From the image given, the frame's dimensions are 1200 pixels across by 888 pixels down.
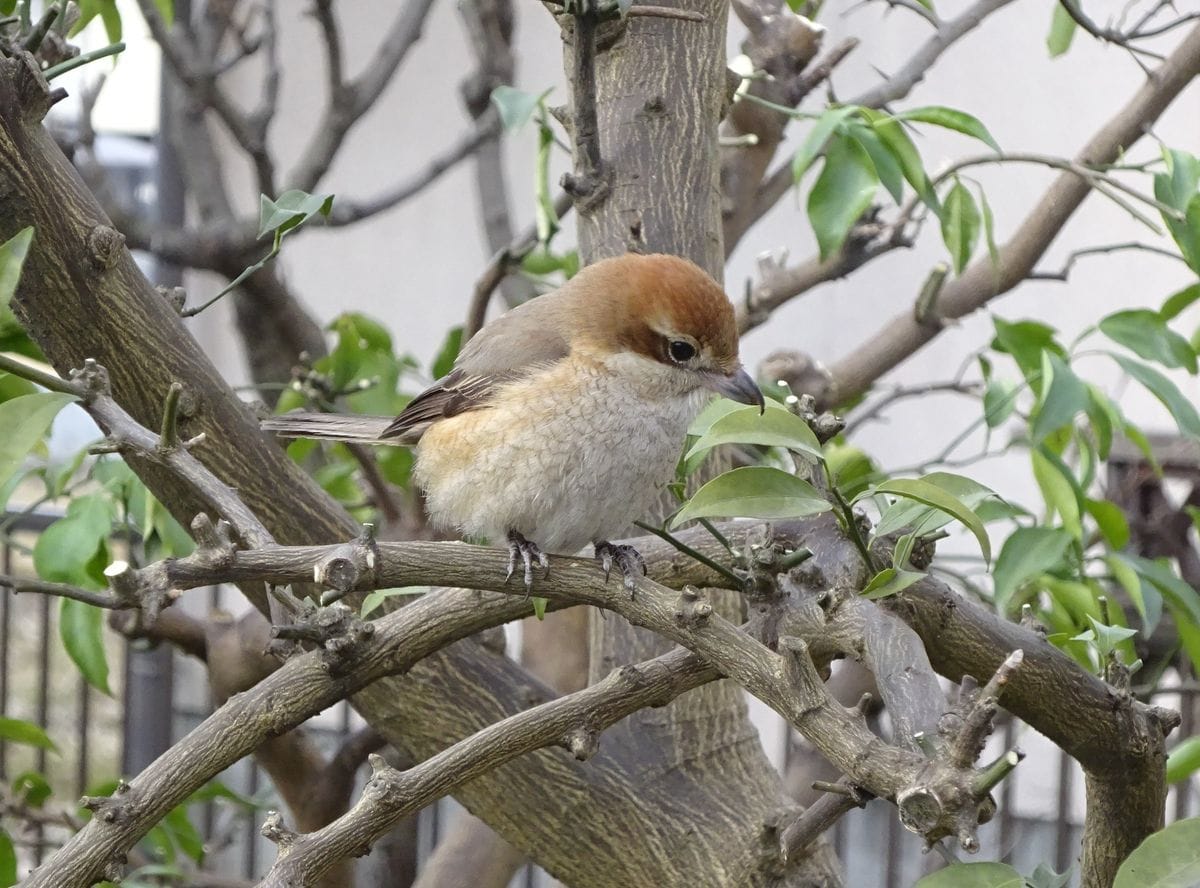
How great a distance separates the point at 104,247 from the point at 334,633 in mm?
530

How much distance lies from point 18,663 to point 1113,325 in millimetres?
5614

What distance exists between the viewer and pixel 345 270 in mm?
5180

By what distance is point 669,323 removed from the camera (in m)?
1.91

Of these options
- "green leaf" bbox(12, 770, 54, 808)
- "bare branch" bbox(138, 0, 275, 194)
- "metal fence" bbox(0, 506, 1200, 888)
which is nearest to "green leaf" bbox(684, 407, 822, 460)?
"green leaf" bbox(12, 770, 54, 808)

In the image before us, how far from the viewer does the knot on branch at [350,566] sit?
1.18m

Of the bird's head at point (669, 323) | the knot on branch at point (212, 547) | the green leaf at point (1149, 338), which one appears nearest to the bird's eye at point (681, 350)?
the bird's head at point (669, 323)

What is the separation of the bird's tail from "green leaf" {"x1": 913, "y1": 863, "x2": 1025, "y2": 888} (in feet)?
3.90

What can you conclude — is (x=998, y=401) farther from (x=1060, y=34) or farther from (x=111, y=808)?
(x=111, y=808)

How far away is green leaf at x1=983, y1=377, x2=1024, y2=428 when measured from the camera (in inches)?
76.9

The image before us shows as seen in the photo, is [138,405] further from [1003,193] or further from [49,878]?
[1003,193]

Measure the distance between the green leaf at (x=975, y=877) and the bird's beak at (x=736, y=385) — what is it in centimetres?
90

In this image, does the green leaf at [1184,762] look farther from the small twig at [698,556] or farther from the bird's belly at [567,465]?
the bird's belly at [567,465]

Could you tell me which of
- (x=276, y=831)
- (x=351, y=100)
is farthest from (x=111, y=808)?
(x=351, y=100)

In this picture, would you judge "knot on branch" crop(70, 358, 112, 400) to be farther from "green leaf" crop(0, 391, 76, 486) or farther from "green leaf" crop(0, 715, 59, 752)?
"green leaf" crop(0, 715, 59, 752)
